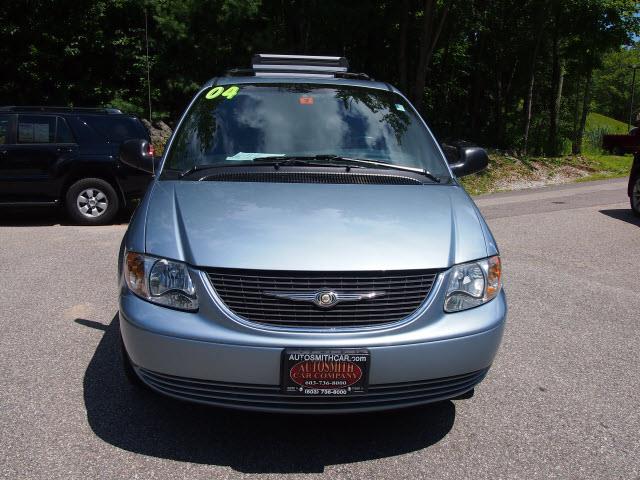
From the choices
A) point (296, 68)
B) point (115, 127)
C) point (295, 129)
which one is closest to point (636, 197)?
point (296, 68)

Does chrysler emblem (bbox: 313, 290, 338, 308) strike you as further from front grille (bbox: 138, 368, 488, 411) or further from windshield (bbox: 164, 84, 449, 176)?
windshield (bbox: 164, 84, 449, 176)

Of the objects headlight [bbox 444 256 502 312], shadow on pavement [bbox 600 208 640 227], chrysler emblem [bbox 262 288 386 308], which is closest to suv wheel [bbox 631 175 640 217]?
shadow on pavement [bbox 600 208 640 227]

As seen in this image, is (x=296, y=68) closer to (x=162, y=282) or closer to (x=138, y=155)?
(x=138, y=155)

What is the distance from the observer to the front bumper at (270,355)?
279cm

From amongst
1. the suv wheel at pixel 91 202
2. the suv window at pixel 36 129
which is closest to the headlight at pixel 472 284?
the suv wheel at pixel 91 202

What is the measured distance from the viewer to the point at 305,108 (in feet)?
14.2

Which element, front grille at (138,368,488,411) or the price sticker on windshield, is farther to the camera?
the price sticker on windshield

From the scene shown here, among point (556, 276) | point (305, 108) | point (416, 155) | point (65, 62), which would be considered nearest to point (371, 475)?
point (416, 155)

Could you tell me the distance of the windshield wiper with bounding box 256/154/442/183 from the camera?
3.86 metres

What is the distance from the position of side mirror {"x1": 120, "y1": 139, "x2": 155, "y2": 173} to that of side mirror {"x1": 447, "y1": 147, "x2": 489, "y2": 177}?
2111mm

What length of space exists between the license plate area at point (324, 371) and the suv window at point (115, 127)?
8024 millimetres

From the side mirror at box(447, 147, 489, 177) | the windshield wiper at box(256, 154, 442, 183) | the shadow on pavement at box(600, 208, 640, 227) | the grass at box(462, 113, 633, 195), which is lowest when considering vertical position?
the grass at box(462, 113, 633, 195)

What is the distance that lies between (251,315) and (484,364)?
116 cm

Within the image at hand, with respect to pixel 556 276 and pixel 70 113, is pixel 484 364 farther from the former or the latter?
pixel 70 113
